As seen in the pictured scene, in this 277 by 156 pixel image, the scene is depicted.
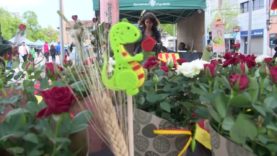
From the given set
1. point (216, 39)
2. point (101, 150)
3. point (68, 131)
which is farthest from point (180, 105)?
point (216, 39)

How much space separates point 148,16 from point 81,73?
277 cm

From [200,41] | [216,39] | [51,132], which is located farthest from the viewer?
[200,41]

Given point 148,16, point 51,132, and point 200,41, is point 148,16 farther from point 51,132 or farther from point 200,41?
point 200,41

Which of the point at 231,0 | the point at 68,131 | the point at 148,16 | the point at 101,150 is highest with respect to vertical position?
the point at 231,0

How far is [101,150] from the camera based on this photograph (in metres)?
0.94

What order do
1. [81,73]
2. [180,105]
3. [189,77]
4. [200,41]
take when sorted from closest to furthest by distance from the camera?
[81,73], [180,105], [189,77], [200,41]

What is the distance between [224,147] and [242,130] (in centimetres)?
7

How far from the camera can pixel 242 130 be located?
2.20ft

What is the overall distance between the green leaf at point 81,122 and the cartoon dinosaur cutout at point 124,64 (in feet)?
0.27

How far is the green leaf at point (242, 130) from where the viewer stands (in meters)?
0.67

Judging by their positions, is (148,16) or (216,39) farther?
(216,39)

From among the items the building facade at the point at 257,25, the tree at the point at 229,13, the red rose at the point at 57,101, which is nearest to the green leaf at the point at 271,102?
the red rose at the point at 57,101

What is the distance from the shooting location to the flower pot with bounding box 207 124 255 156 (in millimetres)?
688

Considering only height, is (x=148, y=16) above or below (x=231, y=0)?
below
